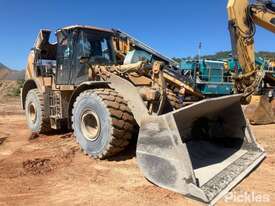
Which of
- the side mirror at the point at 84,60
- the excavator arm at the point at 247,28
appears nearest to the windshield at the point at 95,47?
the side mirror at the point at 84,60

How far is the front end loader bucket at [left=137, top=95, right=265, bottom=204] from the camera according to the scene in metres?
4.46

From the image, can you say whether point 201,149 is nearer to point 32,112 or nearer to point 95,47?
point 95,47

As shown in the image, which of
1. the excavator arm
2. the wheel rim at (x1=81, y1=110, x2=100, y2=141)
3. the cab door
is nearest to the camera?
the wheel rim at (x1=81, y1=110, x2=100, y2=141)

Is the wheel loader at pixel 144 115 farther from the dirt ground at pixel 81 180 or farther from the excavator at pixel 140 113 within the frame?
the dirt ground at pixel 81 180

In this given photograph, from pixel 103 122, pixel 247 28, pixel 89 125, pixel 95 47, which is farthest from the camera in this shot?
pixel 247 28

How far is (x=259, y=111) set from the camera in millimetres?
10516

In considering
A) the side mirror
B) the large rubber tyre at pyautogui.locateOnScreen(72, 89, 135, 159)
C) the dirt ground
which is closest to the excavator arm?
the dirt ground

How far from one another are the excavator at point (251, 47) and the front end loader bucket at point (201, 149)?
441 cm

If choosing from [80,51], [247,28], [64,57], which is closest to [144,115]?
[80,51]

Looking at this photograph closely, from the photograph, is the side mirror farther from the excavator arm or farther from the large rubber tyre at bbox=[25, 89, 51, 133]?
the excavator arm

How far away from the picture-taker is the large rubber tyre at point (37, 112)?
871cm

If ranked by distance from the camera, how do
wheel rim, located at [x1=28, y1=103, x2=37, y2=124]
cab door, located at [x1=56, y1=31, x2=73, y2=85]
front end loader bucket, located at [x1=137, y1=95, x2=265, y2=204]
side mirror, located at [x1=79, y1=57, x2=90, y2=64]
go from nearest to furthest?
front end loader bucket, located at [x1=137, y1=95, x2=265, y2=204], side mirror, located at [x1=79, y1=57, x2=90, y2=64], cab door, located at [x1=56, y1=31, x2=73, y2=85], wheel rim, located at [x1=28, y1=103, x2=37, y2=124]

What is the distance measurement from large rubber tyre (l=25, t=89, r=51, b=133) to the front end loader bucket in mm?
3931

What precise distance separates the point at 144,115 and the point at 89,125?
56.3 inches
